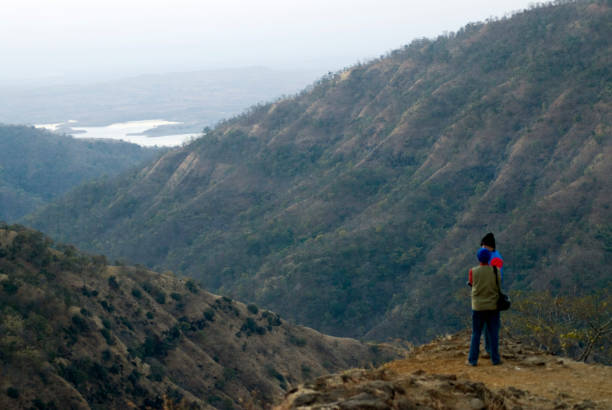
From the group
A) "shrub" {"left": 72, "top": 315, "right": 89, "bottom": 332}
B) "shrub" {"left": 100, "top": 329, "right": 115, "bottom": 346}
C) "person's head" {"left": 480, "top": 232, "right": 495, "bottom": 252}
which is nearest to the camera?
"person's head" {"left": 480, "top": 232, "right": 495, "bottom": 252}

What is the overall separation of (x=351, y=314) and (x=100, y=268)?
3126cm

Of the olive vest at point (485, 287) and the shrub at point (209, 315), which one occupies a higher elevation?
the olive vest at point (485, 287)

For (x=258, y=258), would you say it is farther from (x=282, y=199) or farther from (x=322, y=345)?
(x=322, y=345)

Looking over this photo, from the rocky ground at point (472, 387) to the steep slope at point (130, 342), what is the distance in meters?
9.72

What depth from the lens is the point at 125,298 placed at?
111 ft

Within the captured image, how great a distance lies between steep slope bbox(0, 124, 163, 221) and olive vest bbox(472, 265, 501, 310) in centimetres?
12097

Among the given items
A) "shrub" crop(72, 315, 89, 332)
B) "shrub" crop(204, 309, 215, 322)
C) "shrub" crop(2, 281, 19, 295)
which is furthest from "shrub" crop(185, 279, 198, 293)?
"shrub" crop(2, 281, 19, 295)

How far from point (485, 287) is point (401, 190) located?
202 feet

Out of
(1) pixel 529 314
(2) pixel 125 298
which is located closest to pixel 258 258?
(2) pixel 125 298

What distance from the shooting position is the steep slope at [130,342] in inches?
899

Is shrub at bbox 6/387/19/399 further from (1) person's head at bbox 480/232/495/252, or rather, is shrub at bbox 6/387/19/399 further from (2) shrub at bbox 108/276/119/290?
(1) person's head at bbox 480/232/495/252

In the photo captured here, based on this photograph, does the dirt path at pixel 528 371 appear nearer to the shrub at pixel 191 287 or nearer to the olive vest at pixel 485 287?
the olive vest at pixel 485 287

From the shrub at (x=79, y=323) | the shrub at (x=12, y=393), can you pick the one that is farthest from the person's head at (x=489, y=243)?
the shrub at (x=79, y=323)

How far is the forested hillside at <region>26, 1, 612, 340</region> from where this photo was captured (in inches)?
2067
